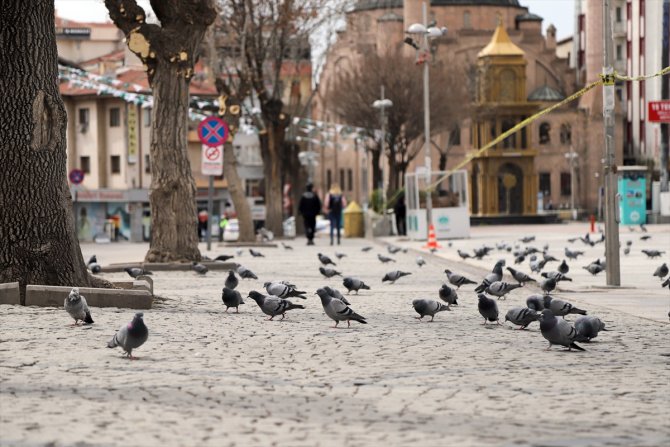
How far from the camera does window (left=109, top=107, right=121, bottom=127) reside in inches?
3137

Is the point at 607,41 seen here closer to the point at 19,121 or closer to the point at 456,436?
the point at 19,121

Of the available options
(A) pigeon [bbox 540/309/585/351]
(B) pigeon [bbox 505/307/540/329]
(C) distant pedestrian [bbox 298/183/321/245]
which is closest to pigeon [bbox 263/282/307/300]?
(B) pigeon [bbox 505/307/540/329]

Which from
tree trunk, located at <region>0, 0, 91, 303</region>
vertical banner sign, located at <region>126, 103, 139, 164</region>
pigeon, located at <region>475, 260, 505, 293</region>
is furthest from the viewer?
vertical banner sign, located at <region>126, 103, 139, 164</region>

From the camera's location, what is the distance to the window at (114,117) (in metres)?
79.7

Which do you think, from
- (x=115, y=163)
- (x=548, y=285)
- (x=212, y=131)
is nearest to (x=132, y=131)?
(x=115, y=163)

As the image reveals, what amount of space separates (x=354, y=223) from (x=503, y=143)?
25.4 metres

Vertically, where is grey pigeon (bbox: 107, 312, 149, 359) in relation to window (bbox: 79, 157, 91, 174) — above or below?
below

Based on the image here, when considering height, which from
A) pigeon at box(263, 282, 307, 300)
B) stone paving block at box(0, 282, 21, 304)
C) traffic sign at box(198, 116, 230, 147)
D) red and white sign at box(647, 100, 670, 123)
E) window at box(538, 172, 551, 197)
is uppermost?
red and white sign at box(647, 100, 670, 123)

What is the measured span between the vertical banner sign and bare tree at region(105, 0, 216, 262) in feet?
180

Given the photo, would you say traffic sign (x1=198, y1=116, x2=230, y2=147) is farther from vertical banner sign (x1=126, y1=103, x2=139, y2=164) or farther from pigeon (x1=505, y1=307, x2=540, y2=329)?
vertical banner sign (x1=126, y1=103, x2=139, y2=164)

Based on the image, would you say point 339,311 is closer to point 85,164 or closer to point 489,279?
point 489,279

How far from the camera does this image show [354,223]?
57.4m

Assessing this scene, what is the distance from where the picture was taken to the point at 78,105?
80250 mm

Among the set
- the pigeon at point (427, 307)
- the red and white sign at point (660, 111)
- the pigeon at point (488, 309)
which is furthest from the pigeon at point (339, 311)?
the red and white sign at point (660, 111)
